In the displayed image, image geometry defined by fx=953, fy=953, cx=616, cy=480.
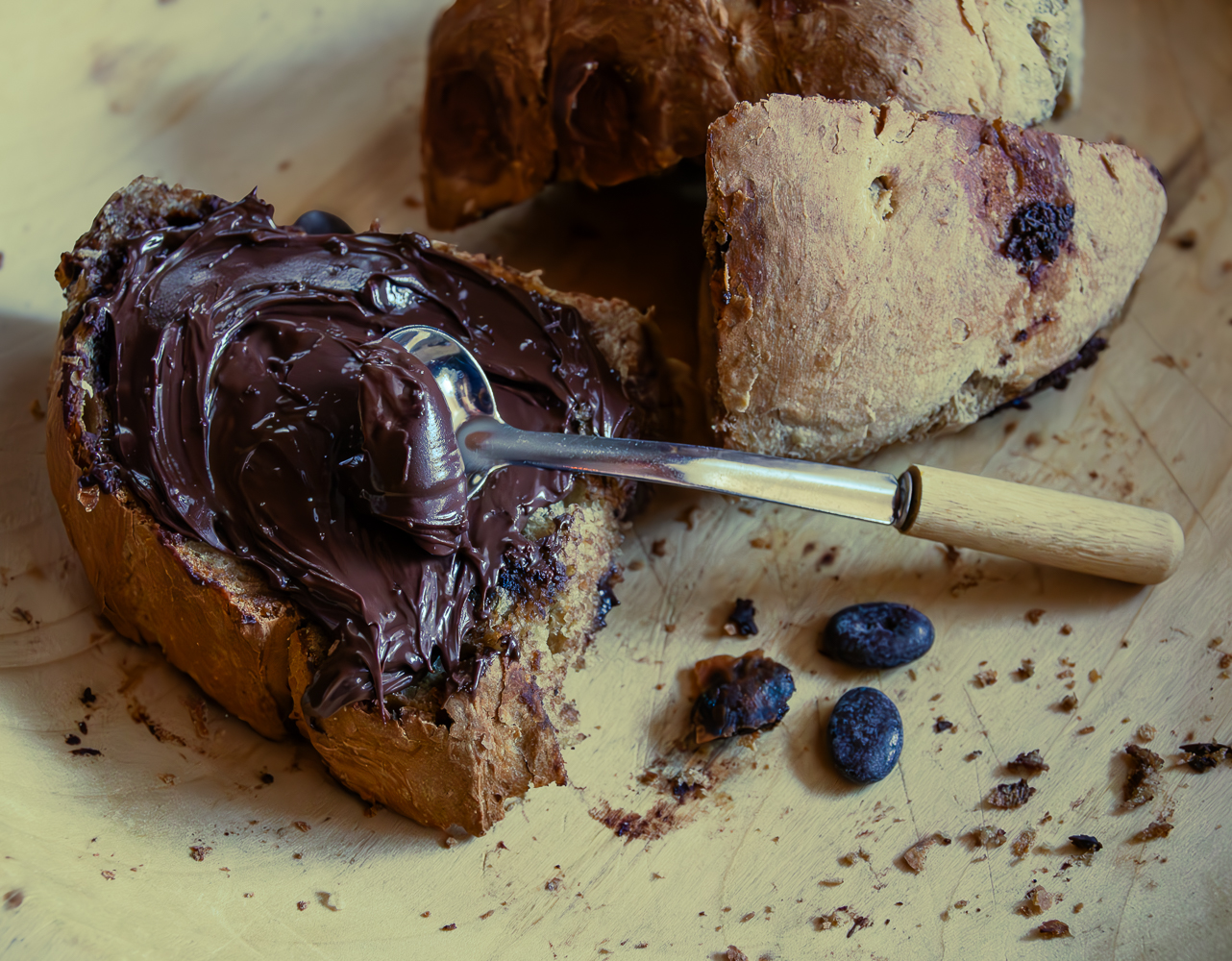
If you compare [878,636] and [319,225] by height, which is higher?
[319,225]

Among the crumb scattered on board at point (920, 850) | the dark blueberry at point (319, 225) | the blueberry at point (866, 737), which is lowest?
the crumb scattered on board at point (920, 850)

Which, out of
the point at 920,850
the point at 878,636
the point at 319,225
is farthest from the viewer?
the point at 319,225

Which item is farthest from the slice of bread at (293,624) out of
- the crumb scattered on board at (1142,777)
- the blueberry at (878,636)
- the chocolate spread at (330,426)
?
the crumb scattered on board at (1142,777)

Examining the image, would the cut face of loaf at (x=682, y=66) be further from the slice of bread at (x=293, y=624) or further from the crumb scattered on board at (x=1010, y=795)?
the crumb scattered on board at (x=1010, y=795)

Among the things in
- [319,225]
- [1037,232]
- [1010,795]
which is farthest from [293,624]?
[1037,232]

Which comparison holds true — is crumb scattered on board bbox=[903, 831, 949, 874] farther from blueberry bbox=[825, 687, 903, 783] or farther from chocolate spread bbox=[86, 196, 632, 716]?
chocolate spread bbox=[86, 196, 632, 716]

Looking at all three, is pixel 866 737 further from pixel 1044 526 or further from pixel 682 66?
pixel 682 66
